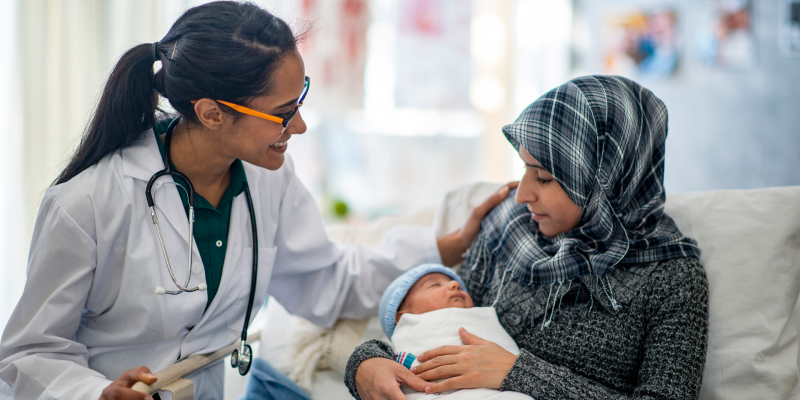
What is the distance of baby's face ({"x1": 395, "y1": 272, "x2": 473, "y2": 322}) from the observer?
150cm

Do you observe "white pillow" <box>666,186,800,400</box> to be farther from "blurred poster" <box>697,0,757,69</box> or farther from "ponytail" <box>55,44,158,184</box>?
"ponytail" <box>55,44,158,184</box>

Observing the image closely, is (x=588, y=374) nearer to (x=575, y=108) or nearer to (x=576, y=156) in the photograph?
(x=576, y=156)

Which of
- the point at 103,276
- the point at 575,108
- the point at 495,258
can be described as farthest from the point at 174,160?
the point at 575,108

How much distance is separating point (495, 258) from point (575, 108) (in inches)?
19.9

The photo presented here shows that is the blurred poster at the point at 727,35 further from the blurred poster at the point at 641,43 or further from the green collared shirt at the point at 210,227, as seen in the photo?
the green collared shirt at the point at 210,227

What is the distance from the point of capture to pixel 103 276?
132cm

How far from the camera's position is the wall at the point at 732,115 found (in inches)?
77.9

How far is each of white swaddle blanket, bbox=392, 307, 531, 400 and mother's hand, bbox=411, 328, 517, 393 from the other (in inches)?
1.8

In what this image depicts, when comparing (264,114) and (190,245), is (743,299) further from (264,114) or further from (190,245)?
(190,245)

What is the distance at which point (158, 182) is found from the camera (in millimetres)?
1363

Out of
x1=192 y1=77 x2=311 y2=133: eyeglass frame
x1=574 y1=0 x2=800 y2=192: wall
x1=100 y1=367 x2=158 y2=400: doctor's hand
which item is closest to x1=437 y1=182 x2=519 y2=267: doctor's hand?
x1=192 y1=77 x2=311 y2=133: eyeglass frame

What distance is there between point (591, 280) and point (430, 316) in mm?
432

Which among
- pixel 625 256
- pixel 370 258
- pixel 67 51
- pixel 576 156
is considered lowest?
pixel 370 258

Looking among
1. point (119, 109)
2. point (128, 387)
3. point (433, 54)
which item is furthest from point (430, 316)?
point (433, 54)
